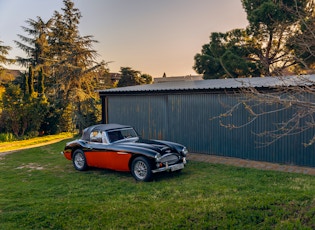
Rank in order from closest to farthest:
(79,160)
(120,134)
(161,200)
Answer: (161,200) → (120,134) → (79,160)

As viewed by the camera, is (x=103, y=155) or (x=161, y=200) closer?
(x=161, y=200)

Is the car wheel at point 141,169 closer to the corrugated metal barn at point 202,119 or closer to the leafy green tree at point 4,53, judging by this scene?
the corrugated metal barn at point 202,119

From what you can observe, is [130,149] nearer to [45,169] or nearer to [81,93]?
[45,169]

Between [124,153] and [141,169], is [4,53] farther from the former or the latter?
[141,169]

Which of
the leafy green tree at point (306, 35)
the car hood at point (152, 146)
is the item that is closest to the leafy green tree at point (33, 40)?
the car hood at point (152, 146)

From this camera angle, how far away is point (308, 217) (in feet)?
13.2

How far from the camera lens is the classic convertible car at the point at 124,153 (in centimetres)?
682

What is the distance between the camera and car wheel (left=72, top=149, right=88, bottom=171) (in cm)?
817

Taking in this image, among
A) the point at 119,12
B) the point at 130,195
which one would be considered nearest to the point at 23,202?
the point at 130,195

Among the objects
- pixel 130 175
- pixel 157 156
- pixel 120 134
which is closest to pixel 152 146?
pixel 157 156

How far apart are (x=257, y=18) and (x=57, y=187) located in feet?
52.8

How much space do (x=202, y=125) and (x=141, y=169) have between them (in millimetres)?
4069

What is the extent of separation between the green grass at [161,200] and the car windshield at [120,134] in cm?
98

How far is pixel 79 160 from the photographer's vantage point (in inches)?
327
